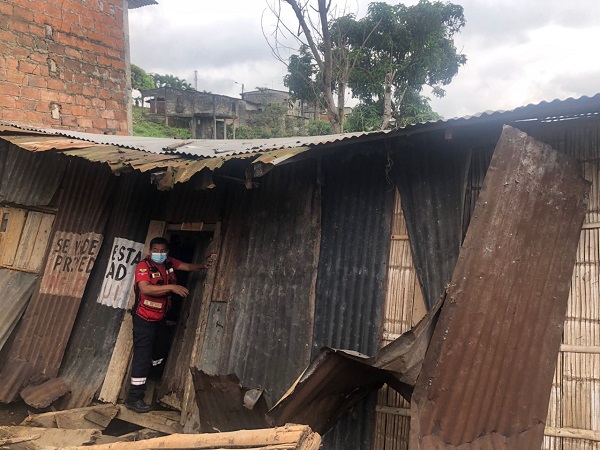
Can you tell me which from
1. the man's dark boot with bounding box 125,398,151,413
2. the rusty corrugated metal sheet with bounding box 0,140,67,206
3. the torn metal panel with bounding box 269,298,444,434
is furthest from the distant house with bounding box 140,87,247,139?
the torn metal panel with bounding box 269,298,444,434

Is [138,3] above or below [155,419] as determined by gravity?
above

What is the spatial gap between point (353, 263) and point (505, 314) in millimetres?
1586

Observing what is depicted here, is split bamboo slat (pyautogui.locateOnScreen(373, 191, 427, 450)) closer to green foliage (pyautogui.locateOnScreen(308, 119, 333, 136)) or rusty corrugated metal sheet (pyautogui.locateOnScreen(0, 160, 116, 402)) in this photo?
rusty corrugated metal sheet (pyautogui.locateOnScreen(0, 160, 116, 402))

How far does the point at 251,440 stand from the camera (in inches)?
117

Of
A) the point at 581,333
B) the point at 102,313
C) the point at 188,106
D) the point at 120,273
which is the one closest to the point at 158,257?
the point at 120,273

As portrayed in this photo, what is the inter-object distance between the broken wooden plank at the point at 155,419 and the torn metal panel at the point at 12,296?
6.43ft

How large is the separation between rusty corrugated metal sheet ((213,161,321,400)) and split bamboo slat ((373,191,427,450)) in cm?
78

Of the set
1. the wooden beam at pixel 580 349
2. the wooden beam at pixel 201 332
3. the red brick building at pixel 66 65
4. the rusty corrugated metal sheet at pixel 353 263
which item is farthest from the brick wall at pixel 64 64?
the wooden beam at pixel 580 349

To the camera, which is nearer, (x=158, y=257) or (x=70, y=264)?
(x=158, y=257)

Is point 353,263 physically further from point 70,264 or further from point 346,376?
point 70,264

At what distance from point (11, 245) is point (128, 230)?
179 cm

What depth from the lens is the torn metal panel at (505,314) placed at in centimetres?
321

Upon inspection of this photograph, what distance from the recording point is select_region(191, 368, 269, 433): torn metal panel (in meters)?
4.11

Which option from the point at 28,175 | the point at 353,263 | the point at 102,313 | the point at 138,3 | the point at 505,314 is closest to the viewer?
the point at 505,314
